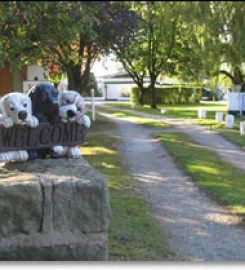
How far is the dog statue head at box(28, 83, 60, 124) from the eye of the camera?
4293mm

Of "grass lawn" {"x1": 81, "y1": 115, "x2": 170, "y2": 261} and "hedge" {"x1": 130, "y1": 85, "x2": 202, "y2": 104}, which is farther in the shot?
"hedge" {"x1": 130, "y1": 85, "x2": 202, "y2": 104}

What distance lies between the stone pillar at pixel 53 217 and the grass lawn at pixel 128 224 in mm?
337

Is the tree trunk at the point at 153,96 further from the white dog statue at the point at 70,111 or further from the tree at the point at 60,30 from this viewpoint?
the white dog statue at the point at 70,111

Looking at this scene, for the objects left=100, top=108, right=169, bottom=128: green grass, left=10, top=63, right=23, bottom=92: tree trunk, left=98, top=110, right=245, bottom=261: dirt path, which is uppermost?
left=10, top=63, right=23, bottom=92: tree trunk

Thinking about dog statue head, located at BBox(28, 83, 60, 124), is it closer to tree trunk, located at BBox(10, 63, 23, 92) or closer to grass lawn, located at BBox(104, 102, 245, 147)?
tree trunk, located at BBox(10, 63, 23, 92)

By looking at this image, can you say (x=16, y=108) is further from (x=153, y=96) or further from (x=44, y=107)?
(x=153, y=96)

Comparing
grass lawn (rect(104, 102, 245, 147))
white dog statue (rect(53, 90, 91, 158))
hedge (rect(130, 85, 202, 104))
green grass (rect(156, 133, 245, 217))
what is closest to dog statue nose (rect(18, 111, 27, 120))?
white dog statue (rect(53, 90, 91, 158))

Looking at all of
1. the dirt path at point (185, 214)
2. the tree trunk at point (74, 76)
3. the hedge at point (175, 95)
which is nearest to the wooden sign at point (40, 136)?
the dirt path at point (185, 214)

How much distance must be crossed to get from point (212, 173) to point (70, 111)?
3448 millimetres

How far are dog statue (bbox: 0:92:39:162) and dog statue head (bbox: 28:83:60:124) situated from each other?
0.12 meters

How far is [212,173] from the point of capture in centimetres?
738

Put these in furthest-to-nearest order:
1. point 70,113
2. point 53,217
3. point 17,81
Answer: point 17,81 < point 70,113 < point 53,217

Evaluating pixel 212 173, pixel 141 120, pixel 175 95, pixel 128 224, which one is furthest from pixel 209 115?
pixel 128 224

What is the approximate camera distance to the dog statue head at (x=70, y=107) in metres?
4.35
